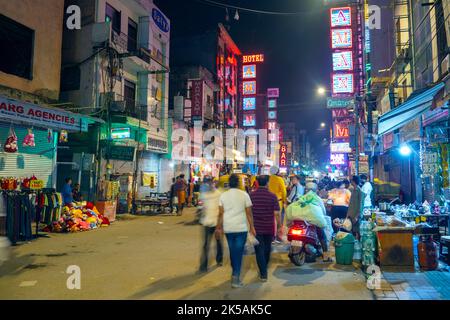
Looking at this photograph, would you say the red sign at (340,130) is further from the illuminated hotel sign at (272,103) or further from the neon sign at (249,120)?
the illuminated hotel sign at (272,103)

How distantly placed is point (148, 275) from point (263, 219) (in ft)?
8.15

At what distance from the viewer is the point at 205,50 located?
121 feet

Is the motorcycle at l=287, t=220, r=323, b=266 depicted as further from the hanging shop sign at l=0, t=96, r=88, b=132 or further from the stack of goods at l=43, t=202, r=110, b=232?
the hanging shop sign at l=0, t=96, r=88, b=132

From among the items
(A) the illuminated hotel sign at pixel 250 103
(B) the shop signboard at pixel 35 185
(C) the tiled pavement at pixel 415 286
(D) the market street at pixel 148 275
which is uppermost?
(A) the illuminated hotel sign at pixel 250 103

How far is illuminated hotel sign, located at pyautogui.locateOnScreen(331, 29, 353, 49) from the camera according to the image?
24734 mm

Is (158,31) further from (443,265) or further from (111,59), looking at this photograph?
(443,265)

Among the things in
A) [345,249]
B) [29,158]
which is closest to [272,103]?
[29,158]

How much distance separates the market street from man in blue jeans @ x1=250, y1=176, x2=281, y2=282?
42cm

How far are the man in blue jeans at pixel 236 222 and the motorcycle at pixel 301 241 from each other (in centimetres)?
189

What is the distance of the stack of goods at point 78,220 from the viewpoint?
1220 centimetres

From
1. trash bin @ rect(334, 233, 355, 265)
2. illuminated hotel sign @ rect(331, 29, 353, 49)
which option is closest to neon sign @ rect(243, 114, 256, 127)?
illuminated hotel sign @ rect(331, 29, 353, 49)

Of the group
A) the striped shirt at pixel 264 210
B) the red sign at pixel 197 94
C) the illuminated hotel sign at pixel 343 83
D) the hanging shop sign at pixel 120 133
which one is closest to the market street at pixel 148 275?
the striped shirt at pixel 264 210
